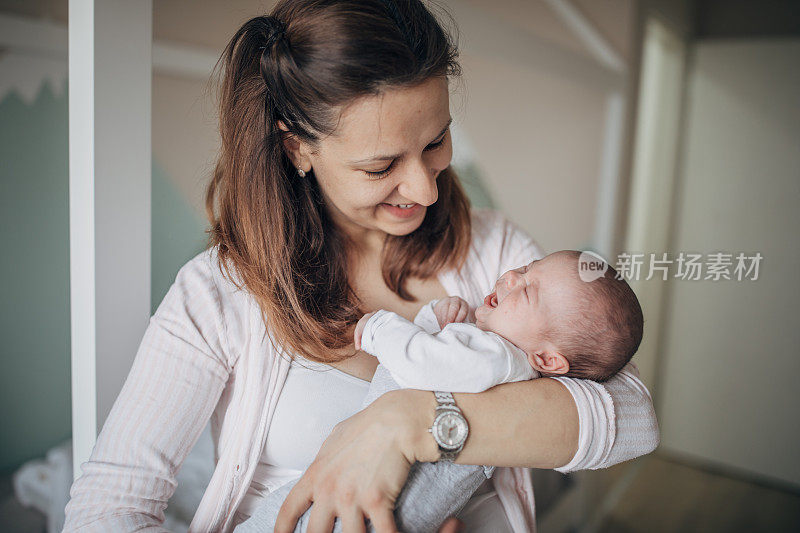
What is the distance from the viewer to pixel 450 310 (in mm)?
812

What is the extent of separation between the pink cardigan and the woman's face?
8.5 inches

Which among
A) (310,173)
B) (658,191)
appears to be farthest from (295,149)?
(658,191)

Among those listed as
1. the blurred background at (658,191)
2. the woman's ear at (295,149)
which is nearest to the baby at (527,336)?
the woman's ear at (295,149)

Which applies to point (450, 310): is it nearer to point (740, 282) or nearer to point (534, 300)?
point (534, 300)

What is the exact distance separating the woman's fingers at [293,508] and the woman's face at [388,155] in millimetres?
384

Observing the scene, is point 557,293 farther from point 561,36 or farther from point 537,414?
point 561,36

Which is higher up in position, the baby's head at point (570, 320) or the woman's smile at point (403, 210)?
the woman's smile at point (403, 210)

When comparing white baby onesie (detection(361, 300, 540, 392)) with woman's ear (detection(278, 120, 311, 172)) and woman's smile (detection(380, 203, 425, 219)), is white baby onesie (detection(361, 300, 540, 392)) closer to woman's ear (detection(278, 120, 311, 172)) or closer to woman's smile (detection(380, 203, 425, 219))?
woman's smile (detection(380, 203, 425, 219))

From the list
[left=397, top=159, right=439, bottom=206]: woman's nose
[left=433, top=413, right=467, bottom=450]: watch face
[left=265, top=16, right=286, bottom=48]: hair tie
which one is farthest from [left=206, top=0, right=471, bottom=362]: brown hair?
[left=433, top=413, right=467, bottom=450]: watch face

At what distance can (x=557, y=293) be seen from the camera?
0.73 m

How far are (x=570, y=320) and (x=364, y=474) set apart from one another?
33 centimetres

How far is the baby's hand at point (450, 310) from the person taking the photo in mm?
806

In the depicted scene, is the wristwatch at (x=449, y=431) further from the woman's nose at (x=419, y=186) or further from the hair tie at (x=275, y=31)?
the hair tie at (x=275, y=31)

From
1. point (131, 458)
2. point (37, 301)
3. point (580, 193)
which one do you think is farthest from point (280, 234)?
point (580, 193)
